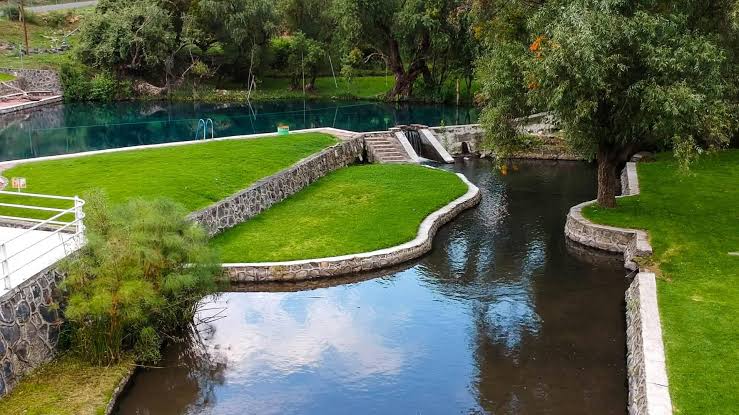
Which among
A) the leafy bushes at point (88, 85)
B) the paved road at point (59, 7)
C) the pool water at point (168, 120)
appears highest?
the paved road at point (59, 7)

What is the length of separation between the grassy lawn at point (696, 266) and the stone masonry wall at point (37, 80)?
148 feet

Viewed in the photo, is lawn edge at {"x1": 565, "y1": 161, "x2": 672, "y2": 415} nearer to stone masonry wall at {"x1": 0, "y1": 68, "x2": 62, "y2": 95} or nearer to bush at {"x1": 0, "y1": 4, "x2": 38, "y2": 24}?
stone masonry wall at {"x1": 0, "y1": 68, "x2": 62, "y2": 95}

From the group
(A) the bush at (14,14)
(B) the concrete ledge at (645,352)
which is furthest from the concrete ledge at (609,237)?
(A) the bush at (14,14)

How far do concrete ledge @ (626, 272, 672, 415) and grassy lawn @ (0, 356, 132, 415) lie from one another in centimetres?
952

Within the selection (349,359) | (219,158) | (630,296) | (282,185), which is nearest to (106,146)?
(219,158)

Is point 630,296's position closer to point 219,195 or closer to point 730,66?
point 730,66

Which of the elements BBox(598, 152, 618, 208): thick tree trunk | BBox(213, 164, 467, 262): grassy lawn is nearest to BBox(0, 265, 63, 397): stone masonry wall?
BBox(213, 164, 467, 262): grassy lawn

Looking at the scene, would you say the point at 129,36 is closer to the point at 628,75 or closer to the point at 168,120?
the point at 168,120

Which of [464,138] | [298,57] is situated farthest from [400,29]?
[464,138]

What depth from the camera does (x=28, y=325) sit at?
42.7 ft

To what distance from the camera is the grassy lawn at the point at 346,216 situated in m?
20.1

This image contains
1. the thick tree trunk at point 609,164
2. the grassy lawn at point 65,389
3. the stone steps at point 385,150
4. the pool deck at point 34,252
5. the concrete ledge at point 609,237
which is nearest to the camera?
the grassy lawn at point 65,389

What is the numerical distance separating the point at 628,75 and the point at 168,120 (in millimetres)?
33118

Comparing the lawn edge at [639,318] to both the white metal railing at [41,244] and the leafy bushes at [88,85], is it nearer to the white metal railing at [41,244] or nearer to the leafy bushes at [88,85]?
the white metal railing at [41,244]
